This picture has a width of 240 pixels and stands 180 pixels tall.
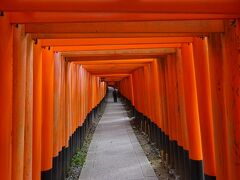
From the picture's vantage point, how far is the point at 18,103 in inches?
90.1

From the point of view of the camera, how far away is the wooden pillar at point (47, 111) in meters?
3.77

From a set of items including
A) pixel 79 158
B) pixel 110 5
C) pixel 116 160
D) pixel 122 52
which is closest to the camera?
pixel 110 5

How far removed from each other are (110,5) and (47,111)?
232 centimetres

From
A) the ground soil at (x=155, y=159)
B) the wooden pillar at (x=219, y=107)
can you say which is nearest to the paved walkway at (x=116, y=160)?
the ground soil at (x=155, y=159)

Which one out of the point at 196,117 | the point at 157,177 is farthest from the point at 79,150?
the point at 196,117

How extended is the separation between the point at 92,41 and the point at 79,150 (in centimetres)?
543

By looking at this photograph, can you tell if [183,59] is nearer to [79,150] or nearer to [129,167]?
[129,167]

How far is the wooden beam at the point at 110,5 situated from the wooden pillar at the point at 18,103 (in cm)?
49

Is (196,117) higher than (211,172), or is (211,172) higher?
(196,117)

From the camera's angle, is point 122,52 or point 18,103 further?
point 122,52

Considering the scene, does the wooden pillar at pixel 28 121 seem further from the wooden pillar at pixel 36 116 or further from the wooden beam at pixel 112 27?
the wooden pillar at pixel 36 116

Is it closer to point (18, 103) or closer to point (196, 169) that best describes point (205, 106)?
point (196, 169)

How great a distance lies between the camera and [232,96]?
2324mm

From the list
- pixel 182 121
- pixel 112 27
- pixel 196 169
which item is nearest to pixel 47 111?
pixel 112 27
